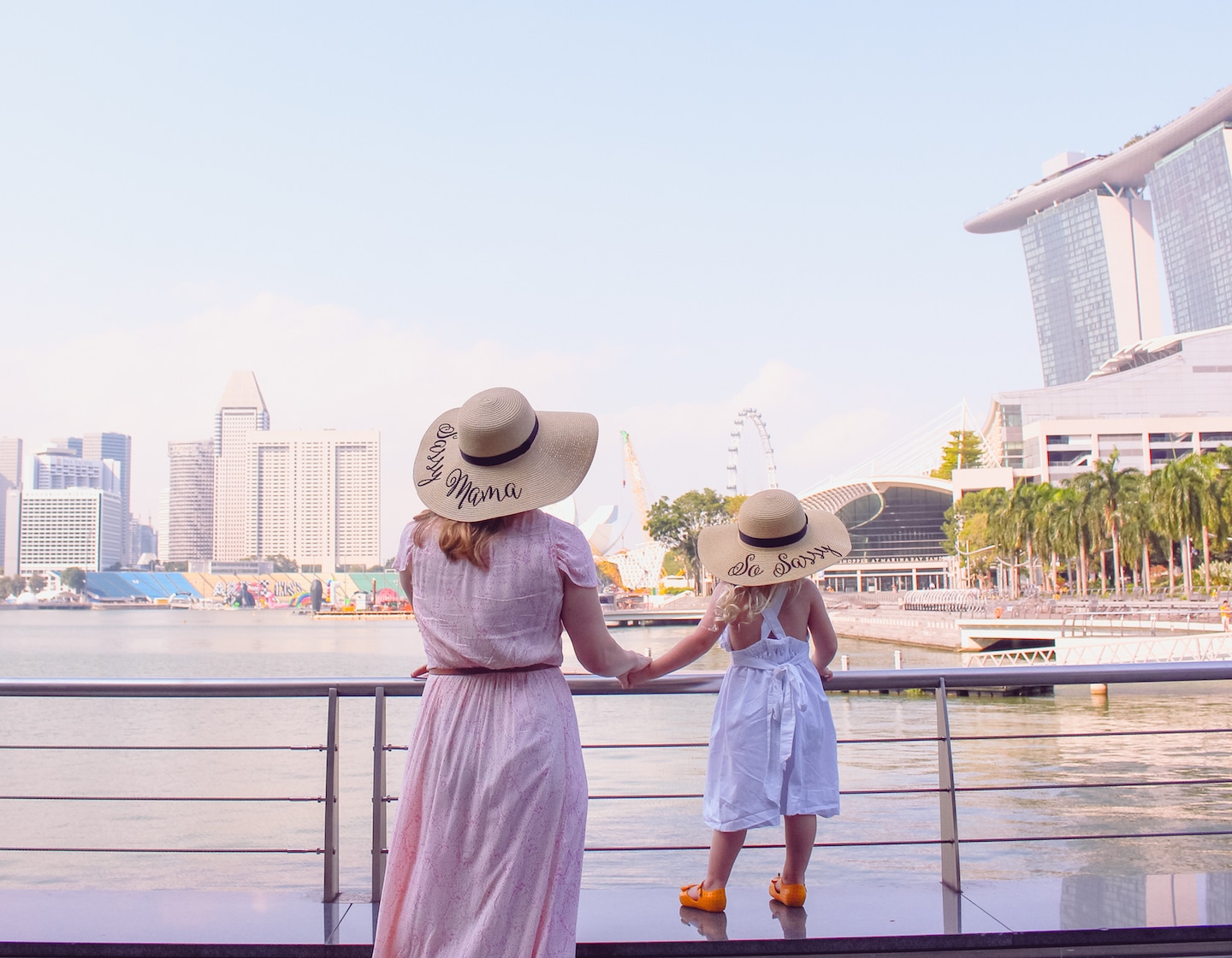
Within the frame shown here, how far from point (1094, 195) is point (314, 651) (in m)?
127

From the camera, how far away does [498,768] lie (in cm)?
221

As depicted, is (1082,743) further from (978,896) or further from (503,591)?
(503,591)

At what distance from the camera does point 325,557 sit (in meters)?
188

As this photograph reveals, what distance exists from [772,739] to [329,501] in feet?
631

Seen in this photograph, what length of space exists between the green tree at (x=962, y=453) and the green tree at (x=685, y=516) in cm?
2108

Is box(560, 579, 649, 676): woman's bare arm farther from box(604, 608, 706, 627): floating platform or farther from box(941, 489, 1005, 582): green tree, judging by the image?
box(604, 608, 706, 627): floating platform

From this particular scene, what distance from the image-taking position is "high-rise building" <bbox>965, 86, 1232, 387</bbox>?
128m

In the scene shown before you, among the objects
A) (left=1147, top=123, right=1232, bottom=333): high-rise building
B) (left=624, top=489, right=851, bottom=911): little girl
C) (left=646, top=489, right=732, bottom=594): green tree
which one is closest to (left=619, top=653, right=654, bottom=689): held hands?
(left=624, top=489, right=851, bottom=911): little girl

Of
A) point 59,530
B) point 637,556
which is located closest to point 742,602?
point 637,556

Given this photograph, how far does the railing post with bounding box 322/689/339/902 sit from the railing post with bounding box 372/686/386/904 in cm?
11

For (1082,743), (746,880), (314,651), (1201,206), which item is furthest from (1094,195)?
(746,880)

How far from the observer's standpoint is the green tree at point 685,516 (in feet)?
272

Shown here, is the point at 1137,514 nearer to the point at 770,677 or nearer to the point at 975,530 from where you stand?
the point at 975,530

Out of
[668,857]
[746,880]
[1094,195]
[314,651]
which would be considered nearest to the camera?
[746,880]
